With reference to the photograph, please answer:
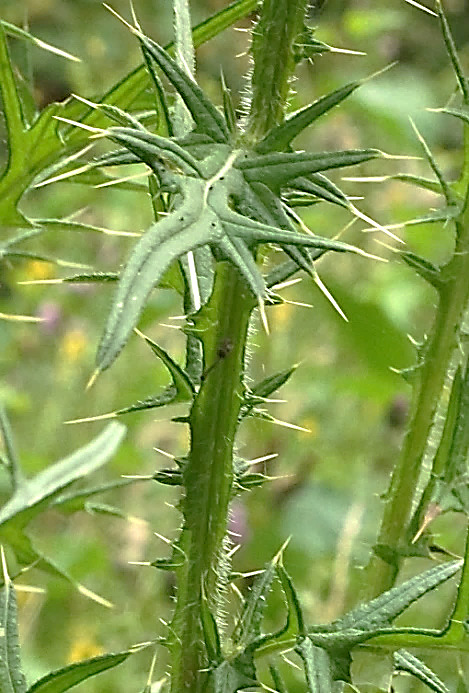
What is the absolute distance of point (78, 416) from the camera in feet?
7.11

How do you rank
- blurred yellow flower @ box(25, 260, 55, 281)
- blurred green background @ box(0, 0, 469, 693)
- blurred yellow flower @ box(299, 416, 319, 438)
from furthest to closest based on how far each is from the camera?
1. blurred yellow flower @ box(25, 260, 55, 281)
2. blurred yellow flower @ box(299, 416, 319, 438)
3. blurred green background @ box(0, 0, 469, 693)

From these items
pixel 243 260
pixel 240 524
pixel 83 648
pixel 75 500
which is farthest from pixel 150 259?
pixel 83 648

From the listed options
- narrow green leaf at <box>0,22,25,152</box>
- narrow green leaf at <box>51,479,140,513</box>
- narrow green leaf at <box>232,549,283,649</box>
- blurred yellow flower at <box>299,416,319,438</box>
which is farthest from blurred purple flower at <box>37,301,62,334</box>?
narrow green leaf at <box>232,549,283,649</box>

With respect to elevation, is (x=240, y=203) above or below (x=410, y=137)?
below

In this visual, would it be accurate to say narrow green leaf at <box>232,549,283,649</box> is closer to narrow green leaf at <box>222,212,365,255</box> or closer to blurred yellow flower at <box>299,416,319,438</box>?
narrow green leaf at <box>222,212,365,255</box>

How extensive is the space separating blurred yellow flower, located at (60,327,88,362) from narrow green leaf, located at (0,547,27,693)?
→ 1609 mm

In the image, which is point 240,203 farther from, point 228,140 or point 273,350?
point 273,350

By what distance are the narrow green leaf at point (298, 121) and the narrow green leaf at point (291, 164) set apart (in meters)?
0.01

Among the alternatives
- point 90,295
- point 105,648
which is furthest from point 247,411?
point 90,295

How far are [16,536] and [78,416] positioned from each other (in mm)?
1322

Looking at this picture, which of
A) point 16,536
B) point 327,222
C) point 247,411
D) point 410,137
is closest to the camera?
point 247,411

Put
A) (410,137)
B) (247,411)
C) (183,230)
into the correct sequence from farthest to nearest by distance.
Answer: (410,137) < (247,411) < (183,230)

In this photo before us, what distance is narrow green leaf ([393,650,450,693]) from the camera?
623 millimetres

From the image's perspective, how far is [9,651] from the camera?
25.2 inches
